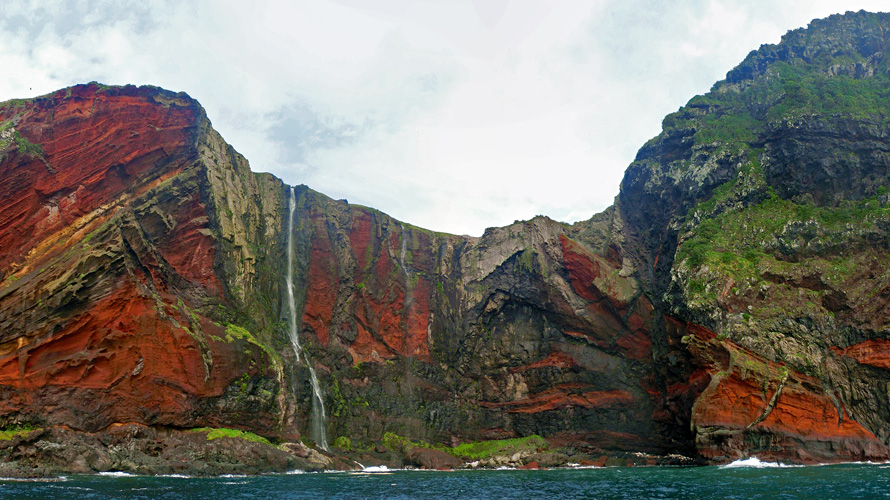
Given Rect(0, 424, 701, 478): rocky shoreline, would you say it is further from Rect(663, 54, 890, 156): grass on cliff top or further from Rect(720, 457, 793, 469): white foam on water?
Rect(663, 54, 890, 156): grass on cliff top

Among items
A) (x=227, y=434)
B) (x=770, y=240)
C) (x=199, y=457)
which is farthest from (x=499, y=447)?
(x=770, y=240)

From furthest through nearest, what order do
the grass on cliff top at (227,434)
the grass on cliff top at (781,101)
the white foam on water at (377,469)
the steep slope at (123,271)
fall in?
the grass on cliff top at (781,101) < the white foam on water at (377,469) < the grass on cliff top at (227,434) < the steep slope at (123,271)

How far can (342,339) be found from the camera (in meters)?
79.9

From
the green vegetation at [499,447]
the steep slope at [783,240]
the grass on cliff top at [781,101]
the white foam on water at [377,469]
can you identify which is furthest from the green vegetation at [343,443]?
the grass on cliff top at [781,101]

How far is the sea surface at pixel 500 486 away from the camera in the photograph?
30.7 m

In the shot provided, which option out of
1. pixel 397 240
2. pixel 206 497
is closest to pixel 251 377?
pixel 206 497

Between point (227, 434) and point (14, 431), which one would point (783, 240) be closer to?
point (227, 434)

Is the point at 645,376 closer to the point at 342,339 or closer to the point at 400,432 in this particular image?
the point at 400,432

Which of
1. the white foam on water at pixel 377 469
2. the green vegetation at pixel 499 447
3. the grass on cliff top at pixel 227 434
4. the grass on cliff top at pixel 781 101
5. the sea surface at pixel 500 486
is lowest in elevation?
the white foam on water at pixel 377 469

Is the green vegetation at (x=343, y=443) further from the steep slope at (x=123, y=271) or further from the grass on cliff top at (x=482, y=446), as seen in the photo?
the steep slope at (x=123, y=271)

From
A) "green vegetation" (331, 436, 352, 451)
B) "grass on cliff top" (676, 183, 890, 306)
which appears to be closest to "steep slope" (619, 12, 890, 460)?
"grass on cliff top" (676, 183, 890, 306)

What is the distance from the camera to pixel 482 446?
73.2m

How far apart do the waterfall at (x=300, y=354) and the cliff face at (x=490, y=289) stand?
112cm

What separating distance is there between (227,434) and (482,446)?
111ft
